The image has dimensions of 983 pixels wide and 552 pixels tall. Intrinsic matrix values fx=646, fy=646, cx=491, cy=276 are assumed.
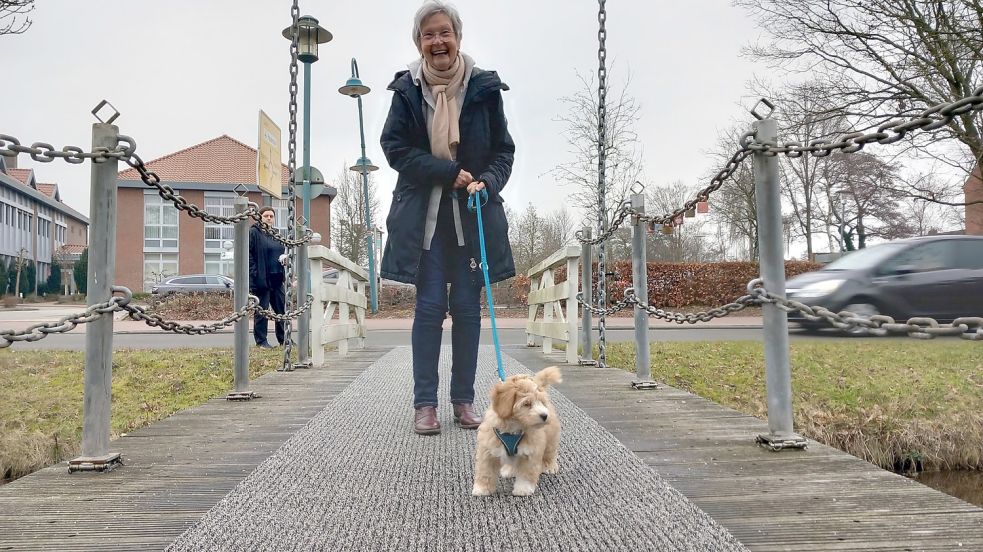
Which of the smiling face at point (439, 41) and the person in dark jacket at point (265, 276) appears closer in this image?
the smiling face at point (439, 41)

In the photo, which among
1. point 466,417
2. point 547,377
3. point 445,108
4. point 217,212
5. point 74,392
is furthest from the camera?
point 217,212

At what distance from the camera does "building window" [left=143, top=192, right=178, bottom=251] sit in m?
42.1

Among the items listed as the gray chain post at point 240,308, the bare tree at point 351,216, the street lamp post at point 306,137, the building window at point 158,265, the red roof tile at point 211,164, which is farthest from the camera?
the building window at point 158,265

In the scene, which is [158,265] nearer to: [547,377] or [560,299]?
[560,299]

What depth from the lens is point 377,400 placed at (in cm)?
423

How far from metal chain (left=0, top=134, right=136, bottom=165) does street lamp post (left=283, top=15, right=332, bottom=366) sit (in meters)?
3.13

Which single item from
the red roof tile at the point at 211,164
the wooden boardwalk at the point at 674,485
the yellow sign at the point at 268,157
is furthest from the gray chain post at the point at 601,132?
the red roof tile at the point at 211,164

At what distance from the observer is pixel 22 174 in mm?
47469

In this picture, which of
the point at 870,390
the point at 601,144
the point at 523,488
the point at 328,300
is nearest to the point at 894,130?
the point at 523,488

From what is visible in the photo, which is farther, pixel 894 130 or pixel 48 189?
pixel 48 189

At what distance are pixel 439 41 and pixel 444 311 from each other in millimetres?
1356

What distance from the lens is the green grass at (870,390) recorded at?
13.9ft

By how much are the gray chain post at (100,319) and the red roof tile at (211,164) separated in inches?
1586

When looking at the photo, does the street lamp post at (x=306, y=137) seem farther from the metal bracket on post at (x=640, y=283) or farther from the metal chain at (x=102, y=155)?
the metal bracket on post at (x=640, y=283)
